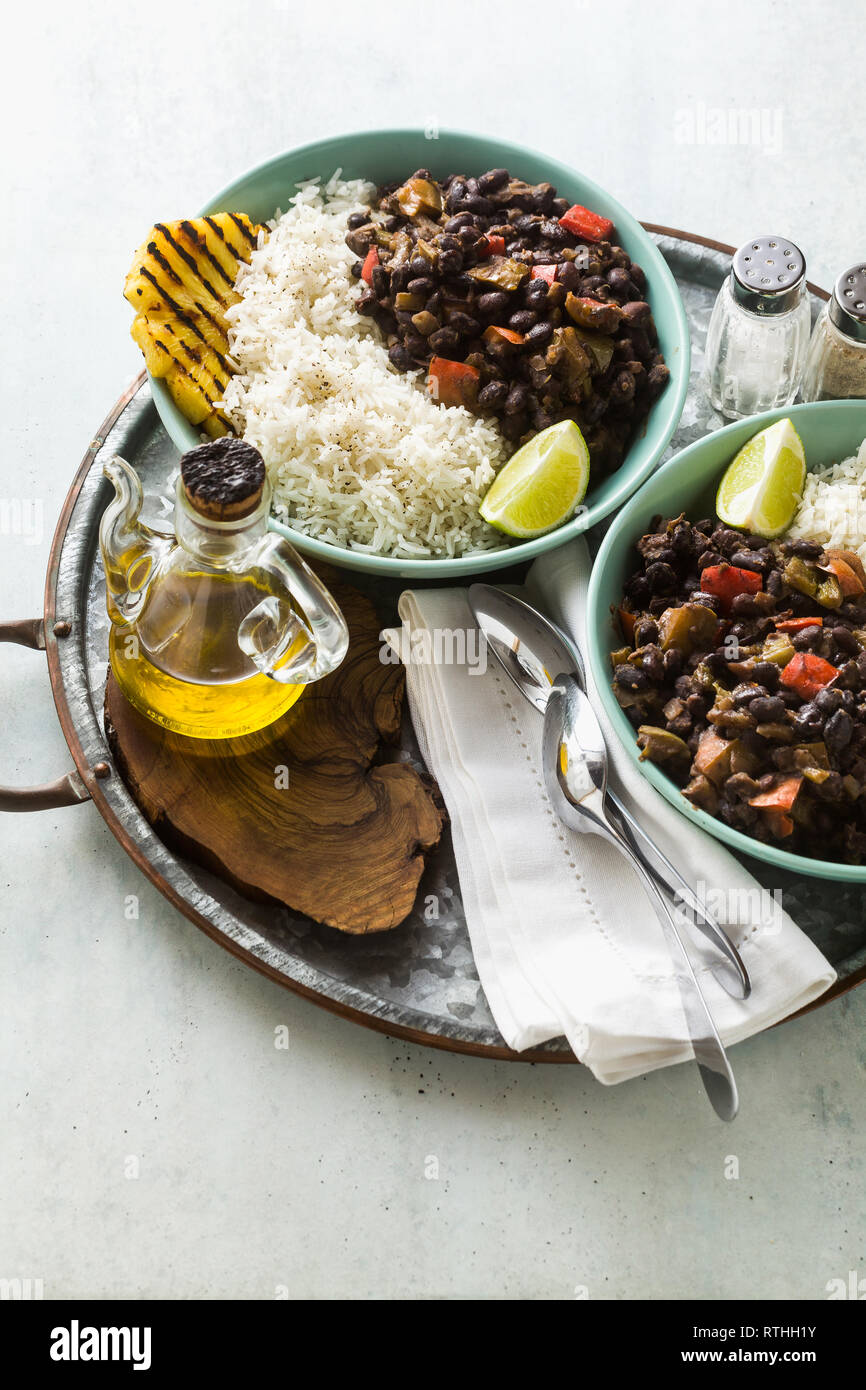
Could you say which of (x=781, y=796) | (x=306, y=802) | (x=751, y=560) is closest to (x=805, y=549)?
(x=751, y=560)

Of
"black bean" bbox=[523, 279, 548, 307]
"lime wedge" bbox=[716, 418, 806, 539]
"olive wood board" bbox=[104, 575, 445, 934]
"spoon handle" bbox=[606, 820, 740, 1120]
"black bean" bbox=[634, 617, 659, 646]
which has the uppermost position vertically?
"black bean" bbox=[523, 279, 548, 307]

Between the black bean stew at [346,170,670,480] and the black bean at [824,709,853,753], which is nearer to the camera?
the black bean at [824,709,853,753]

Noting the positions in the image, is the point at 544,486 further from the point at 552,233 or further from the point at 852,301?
A: the point at 852,301

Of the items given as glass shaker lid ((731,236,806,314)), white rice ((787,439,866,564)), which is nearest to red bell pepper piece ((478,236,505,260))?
glass shaker lid ((731,236,806,314))

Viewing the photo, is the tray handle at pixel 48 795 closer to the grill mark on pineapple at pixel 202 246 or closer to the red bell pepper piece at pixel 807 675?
the grill mark on pineapple at pixel 202 246

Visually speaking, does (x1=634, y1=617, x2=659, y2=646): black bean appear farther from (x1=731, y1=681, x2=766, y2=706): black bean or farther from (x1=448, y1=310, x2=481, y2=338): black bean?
(x1=448, y1=310, x2=481, y2=338): black bean

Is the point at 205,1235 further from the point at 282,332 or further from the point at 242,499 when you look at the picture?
the point at 282,332

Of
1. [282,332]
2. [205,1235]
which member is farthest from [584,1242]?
[282,332]
